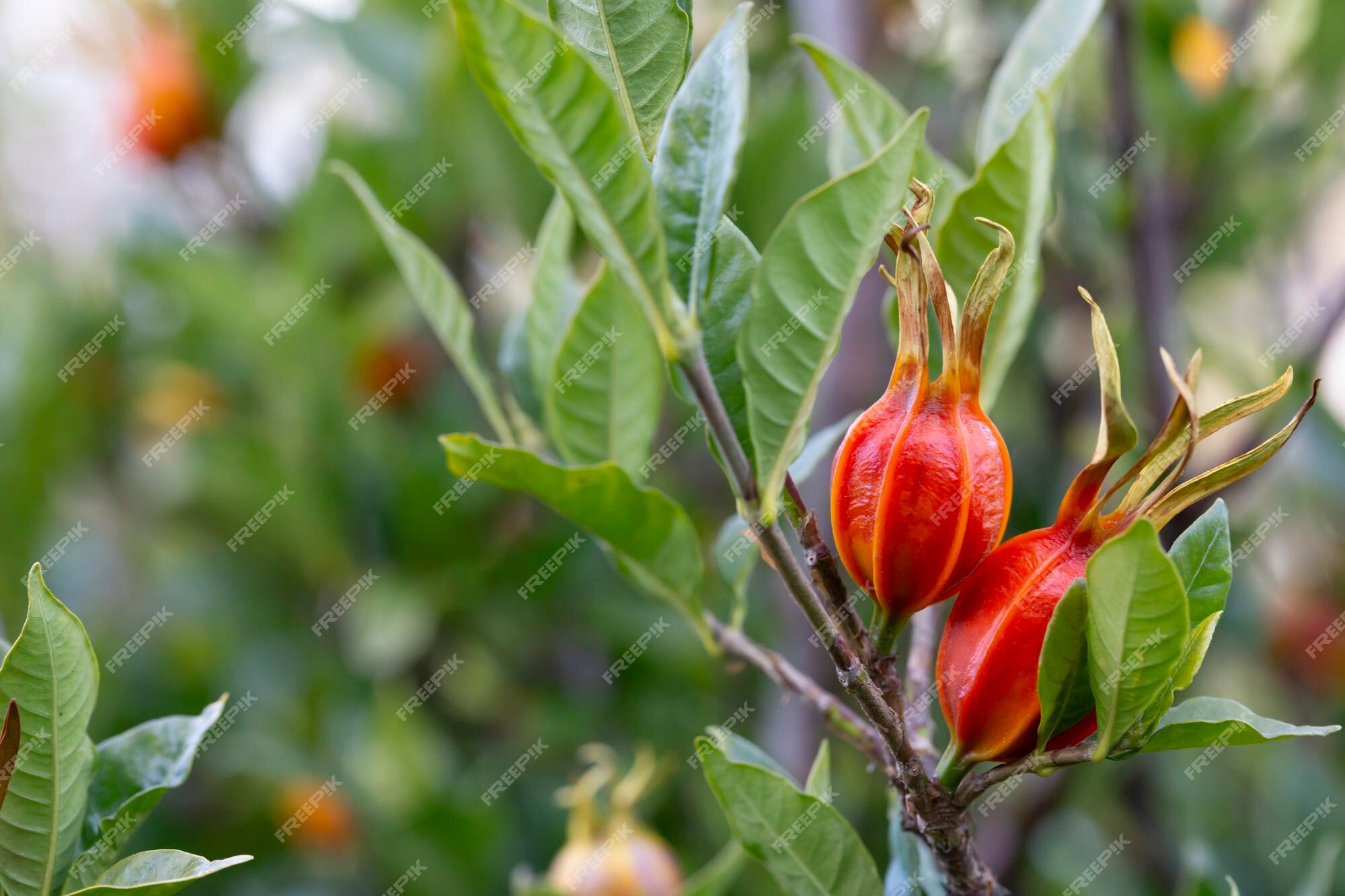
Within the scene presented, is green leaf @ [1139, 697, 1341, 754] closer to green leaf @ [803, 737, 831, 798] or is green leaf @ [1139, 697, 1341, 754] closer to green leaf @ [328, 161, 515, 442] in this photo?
green leaf @ [803, 737, 831, 798]

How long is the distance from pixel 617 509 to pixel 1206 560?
272 mm

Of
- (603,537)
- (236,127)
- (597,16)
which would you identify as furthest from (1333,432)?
(236,127)

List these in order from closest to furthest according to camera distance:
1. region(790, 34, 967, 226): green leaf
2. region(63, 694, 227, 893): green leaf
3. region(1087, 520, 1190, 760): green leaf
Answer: region(1087, 520, 1190, 760): green leaf
region(63, 694, 227, 893): green leaf
region(790, 34, 967, 226): green leaf

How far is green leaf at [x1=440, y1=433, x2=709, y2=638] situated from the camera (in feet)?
1.68

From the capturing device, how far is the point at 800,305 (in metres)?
0.45

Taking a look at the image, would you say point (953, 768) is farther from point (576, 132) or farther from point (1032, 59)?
point (1032, 59)

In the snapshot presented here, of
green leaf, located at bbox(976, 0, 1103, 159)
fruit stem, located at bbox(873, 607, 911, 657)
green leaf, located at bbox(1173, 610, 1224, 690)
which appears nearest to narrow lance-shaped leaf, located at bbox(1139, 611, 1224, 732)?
green leaf, located at bbox(1173, 610, 1224, 690)

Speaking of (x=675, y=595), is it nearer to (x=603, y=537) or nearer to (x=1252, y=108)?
(x=603, y=537)

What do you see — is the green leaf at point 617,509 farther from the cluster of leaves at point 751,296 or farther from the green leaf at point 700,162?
the green leaf at point 700,162

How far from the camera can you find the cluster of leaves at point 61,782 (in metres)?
0.45

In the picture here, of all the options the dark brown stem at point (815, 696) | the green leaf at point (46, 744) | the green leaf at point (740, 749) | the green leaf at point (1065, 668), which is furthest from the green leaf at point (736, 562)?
the green leaf at point (46, 744)

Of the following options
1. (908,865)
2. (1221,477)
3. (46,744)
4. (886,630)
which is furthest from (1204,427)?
(46,744)

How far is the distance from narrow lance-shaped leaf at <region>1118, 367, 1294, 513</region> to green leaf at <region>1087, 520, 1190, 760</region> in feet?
0.17

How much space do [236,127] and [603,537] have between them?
145 cm
